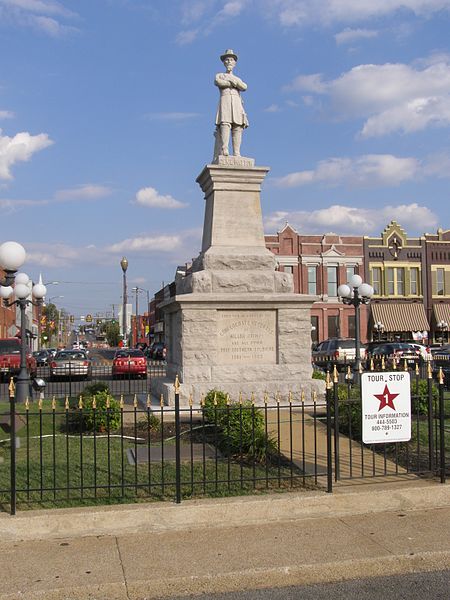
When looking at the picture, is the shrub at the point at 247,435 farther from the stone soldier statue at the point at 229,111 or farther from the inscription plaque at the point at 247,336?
the stone soldier statue at the point at 229,111

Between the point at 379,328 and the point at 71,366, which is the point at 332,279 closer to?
the point at 379,328

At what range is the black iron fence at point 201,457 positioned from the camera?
6465 millimetres

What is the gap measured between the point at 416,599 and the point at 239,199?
9.55m

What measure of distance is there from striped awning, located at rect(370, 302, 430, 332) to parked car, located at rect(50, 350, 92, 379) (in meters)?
31.8

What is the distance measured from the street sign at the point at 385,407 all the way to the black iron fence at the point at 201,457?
235 millimetres

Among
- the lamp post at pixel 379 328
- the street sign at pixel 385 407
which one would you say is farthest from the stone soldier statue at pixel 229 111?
the lamp post at pixel 379 328

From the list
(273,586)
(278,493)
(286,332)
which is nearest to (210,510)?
(278,493)

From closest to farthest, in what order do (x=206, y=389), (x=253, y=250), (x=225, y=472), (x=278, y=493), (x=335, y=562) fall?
(x=335, y=562), (x=278, y=493), (x=225, y=472), (x=206, y=389), (x=253, y=250)

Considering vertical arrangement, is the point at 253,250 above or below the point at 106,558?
above

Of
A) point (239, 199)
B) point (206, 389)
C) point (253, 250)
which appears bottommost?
point (206, 389)

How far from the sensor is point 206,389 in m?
11.6

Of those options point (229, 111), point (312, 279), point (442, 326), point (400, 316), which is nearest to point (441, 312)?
point (442, 326)

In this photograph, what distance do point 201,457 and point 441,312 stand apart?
51072 millimetres

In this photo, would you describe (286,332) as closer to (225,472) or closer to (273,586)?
(225,472)
